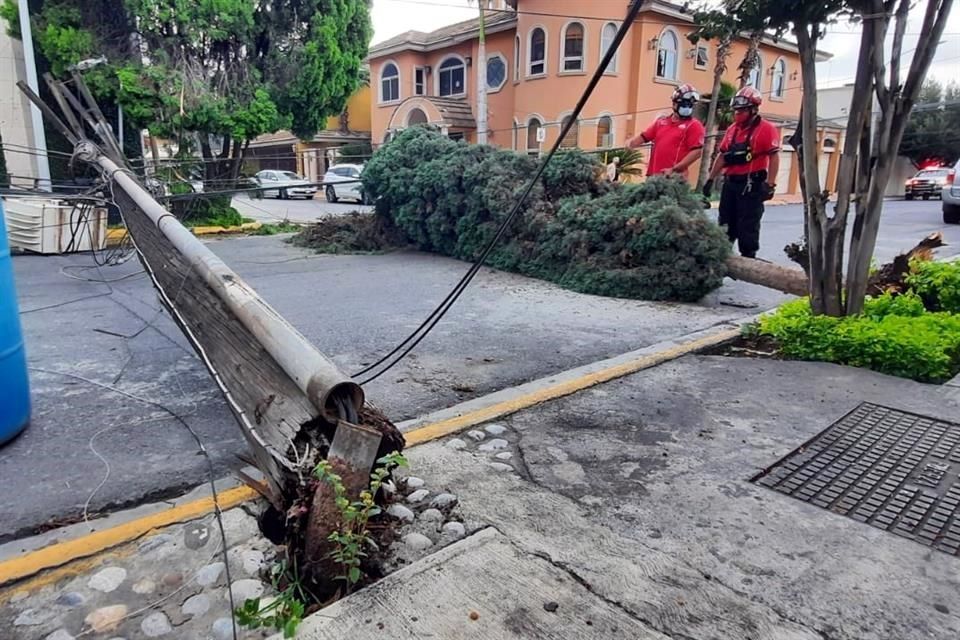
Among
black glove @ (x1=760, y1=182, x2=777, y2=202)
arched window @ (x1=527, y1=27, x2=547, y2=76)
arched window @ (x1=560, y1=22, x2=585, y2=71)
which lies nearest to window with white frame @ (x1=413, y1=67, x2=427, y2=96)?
arched window @ (x1=527, y1=27, x2=547, y2=76)

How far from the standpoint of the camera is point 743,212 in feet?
22.9

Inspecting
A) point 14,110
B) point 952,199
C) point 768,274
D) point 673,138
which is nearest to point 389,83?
point 14,110

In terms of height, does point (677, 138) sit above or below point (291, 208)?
above

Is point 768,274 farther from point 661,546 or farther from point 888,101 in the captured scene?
point 661,546

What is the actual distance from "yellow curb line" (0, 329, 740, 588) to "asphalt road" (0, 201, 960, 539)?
0.82 feet

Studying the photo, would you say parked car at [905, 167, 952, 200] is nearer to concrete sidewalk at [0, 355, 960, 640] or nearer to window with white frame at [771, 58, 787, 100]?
window with white frame at [771, 58, 787, 100]

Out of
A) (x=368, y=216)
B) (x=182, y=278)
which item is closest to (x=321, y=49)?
(x=368, y=216)

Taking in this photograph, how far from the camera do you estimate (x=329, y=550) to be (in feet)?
6.54

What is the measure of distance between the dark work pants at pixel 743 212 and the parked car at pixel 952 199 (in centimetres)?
983

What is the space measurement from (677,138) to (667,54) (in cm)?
1934

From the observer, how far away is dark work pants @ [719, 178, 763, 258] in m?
6.83

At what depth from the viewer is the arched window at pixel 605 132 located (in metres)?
23.6

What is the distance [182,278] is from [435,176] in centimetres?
577

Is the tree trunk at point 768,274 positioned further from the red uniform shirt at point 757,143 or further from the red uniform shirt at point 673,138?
the red uniform shirt at point 673,138
